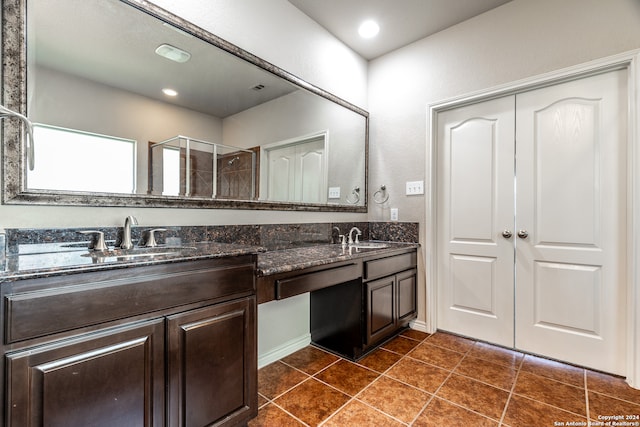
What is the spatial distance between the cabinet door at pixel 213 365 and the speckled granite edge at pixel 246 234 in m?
0.58

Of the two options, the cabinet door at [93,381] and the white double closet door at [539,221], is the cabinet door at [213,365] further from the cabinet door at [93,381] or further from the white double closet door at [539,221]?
the white double closet door at [539,221]

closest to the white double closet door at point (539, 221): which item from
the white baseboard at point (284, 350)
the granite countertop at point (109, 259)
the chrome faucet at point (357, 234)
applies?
the chrome faucet at point (357, 234)

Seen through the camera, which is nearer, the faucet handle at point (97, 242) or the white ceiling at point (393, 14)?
the faucet handle at point (97, 242)

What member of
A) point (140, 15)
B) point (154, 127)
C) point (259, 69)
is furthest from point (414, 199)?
point (140, 15)

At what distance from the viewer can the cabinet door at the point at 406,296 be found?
252 centimetres

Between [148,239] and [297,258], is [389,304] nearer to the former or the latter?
[297,258]

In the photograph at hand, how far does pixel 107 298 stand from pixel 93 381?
0.26m

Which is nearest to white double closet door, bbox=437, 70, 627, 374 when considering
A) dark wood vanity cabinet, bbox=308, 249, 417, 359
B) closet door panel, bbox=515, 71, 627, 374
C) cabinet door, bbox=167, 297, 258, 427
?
closet door panel, bbox=515, 71, 627, 374

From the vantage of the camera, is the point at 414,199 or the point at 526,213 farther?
the point at 414,199

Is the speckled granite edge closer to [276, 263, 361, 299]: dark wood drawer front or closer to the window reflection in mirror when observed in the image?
the window reflection in mirror

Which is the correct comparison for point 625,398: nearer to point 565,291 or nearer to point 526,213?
point 565,291

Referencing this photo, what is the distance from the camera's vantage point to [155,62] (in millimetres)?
1626

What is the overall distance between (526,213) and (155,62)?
2658 millimetres

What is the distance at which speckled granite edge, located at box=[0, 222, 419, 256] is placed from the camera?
4.09 feet
